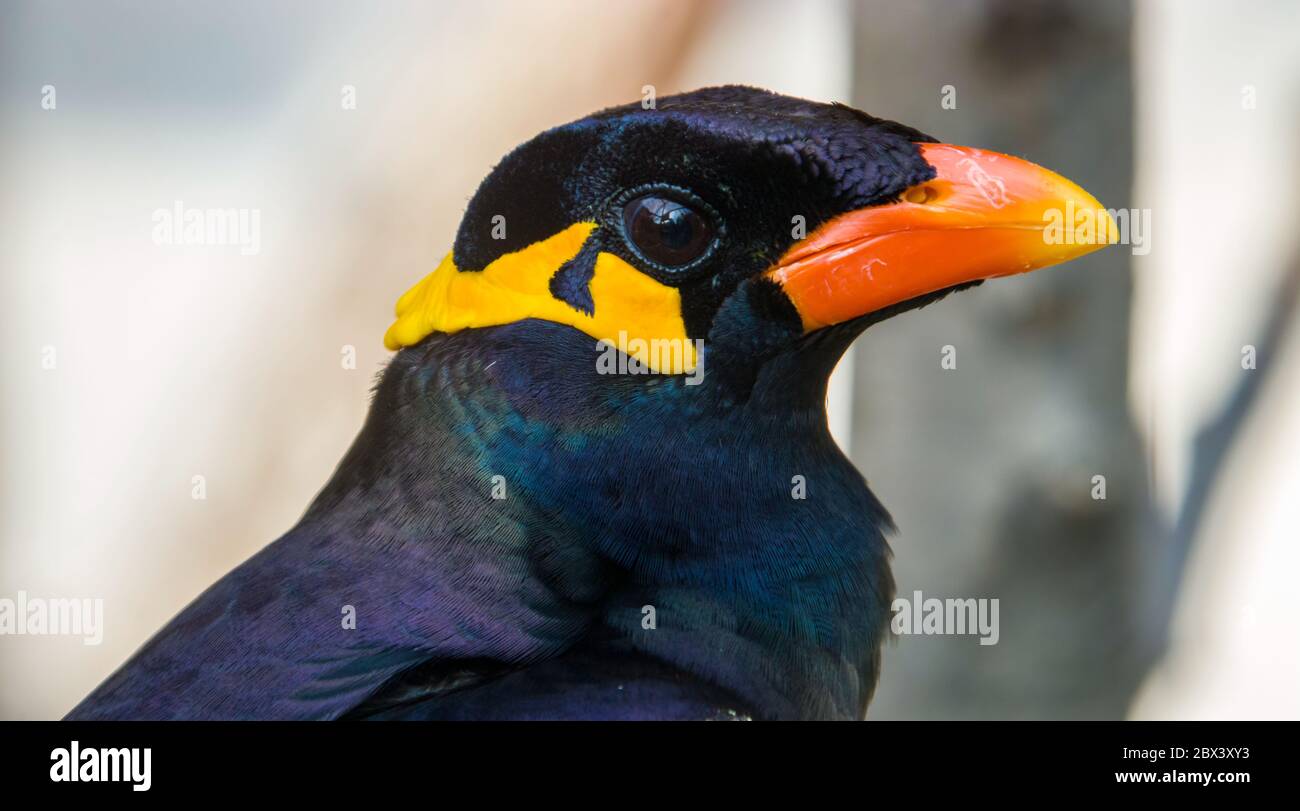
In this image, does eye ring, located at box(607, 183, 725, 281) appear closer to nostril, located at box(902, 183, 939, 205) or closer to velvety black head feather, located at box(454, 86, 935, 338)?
velvety black head feather, located at box(454, 86, 935, 338)

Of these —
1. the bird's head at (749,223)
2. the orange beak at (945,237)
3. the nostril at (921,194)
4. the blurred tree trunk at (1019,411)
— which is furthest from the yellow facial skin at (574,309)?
the blurred tree trunk at (1019,411)

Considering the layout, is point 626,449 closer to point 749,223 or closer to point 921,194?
point 749,223

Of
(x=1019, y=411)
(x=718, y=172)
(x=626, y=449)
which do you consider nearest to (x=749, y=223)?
(x=718, y=172)

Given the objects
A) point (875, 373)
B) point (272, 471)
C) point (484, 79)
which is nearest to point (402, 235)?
point (484, 79)

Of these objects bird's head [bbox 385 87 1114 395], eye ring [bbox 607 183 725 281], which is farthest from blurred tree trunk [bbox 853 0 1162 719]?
eye ring [bbox 607 183 725 281]

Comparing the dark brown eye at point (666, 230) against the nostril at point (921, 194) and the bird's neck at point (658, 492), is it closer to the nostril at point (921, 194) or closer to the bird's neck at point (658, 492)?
the bird's neck at point (658, 492)
